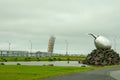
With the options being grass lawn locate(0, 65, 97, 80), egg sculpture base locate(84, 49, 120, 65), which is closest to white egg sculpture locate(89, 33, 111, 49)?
egg sculpture base locate(84, 49, 120, 65)

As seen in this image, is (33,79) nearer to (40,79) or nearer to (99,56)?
(40,79)

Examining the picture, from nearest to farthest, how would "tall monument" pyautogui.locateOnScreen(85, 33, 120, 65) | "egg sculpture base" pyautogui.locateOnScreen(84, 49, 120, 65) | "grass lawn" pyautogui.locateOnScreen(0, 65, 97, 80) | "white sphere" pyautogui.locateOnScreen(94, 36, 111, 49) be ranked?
"grass lawn" pyautogui.locateOnScreen(0, 65, 97, 80), "white sphere" pyautogui.locateOnScreen(94, 36, 111, 49), "tall monument" pyautogui.locateOnScreen(85, 33, 120, 65), "egg sculpture base" pyautogui.locateOnScreen(84, 49, 120, 65)

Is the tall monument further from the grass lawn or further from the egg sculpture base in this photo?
the grass lawn

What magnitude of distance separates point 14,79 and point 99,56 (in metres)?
52.0

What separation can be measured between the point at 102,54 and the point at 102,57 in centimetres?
101

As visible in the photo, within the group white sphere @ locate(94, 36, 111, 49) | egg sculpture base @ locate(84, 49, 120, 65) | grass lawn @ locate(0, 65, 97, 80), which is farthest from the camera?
egg sculpture base @ locate(84, 49, 120, 65)

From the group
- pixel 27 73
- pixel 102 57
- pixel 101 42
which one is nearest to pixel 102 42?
pixel 101 42

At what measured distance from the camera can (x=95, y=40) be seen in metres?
80.4

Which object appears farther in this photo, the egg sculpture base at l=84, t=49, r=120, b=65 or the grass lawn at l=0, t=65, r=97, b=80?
the egg sculpture base at l=84, t=49, r=120, b=65

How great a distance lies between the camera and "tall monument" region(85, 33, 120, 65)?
262ft

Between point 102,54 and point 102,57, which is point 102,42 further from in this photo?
point 102,57

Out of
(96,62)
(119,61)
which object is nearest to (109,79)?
(96,62)

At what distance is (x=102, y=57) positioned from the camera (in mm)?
80438

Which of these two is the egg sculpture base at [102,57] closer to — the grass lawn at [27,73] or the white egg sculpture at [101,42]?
the white egg sculpture at [101,42]
